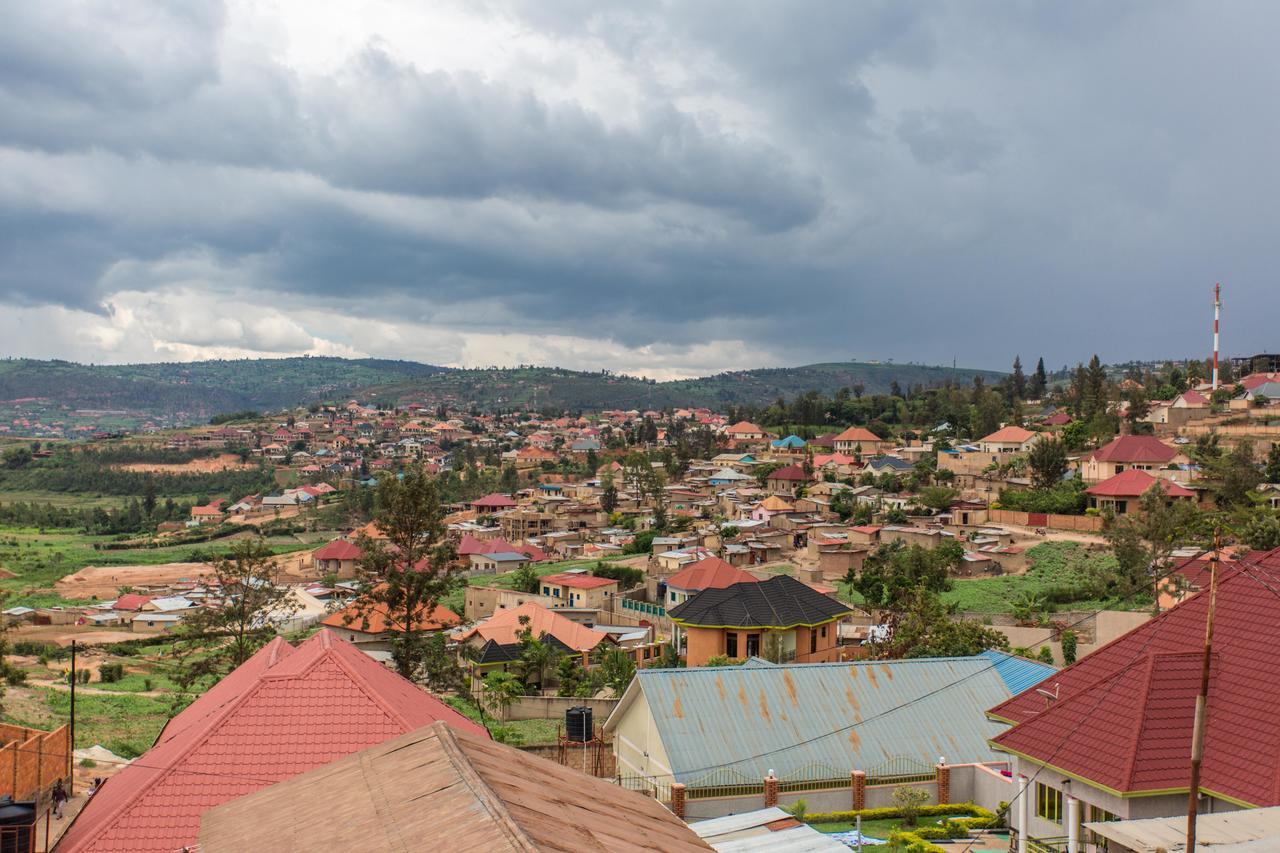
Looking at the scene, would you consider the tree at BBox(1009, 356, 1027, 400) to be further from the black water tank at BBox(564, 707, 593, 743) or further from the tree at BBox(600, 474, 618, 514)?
the black water tank at BBox(564, 707, 593, 743)

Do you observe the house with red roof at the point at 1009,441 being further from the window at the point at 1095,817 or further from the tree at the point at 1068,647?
the window at the point at 1095,817

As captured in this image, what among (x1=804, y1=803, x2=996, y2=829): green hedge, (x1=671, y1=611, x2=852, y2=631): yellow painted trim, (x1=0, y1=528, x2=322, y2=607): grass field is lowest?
(x1=0, y1=528, x2=322, y2=607): grass field

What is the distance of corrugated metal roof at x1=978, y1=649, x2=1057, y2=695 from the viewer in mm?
19578

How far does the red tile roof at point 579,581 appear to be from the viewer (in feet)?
148

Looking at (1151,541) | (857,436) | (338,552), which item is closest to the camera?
(1151,541)

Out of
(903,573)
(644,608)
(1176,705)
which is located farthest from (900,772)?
(644,608)

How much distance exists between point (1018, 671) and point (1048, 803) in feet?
29.2

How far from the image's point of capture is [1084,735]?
438 inches

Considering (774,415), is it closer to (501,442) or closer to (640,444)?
(640,444)

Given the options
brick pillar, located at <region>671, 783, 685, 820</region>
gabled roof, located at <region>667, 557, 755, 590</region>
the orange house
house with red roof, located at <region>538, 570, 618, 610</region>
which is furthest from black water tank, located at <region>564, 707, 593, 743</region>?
house with red roof, located at <region>538, 570, 618, 610</region>

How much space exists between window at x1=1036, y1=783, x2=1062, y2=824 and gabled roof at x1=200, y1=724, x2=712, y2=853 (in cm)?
531

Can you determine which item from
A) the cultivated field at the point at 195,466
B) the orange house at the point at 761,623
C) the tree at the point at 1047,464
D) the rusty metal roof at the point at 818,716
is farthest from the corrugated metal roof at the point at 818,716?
the cultivated field at the point at 195,466

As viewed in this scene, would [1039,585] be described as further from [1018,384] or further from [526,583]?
[1018,384]

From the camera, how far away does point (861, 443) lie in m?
86.6
